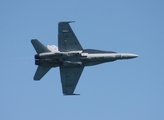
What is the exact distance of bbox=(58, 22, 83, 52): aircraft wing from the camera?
5969cm

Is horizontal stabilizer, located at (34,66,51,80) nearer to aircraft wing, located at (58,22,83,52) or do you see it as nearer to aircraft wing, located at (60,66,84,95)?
aircraft wing, located at (60,66,84,95)

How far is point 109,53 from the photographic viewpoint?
6075 cm

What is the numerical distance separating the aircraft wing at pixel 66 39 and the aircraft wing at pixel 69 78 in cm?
289

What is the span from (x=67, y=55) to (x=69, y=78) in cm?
379

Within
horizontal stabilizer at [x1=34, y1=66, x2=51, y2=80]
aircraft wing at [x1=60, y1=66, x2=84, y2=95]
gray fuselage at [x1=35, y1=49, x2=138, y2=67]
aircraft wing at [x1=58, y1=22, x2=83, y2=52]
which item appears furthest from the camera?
aircraft wing at [x1=60, y1=66, x2=84, y2=95]

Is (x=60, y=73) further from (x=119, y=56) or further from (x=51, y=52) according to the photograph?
(x=119, y=56)

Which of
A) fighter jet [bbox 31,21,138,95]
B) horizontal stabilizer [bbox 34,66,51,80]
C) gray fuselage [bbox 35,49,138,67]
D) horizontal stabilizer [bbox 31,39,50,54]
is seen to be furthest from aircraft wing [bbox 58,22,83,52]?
horizontal stabilizer [bbox 34,66,51,80]

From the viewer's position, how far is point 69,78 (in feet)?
204

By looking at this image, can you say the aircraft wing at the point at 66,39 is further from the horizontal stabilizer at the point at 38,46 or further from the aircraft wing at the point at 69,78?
the aircraft wing at the point at 69,78

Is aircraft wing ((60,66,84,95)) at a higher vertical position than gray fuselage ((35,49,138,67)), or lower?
lower

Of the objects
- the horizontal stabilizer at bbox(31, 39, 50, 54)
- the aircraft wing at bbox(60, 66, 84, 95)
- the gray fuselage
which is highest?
the horizontal stabilizer at bbox(31, 39, 50, 54)

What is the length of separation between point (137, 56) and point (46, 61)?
10.7 m

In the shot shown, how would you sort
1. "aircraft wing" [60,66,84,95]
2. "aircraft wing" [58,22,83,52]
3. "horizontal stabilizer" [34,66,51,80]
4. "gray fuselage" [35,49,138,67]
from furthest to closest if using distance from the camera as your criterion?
"aircraft wing" [60,66,84,95] < "horizontal stabilizer" [34,66,51,80] < "aircraft wing" [58,22,83,52] < "gray fuselage" [35,49,138,67]

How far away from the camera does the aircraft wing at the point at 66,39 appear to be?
196ft
